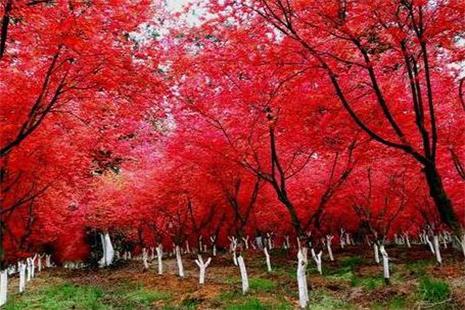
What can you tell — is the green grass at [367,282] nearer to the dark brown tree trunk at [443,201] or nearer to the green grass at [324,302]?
the green grass at [324,302]


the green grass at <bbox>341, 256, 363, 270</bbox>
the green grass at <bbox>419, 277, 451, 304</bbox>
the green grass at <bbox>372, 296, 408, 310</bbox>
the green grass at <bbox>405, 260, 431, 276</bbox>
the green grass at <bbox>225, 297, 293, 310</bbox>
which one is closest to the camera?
the green grass at <bbox>419, 277, 451, 304</bbox>

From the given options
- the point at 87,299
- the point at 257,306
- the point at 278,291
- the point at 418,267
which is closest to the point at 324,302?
the point at 278,291

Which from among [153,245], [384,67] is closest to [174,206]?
[384,67]

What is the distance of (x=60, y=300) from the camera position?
18.5 meters

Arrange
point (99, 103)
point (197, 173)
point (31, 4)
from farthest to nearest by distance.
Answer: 1. point (197, 173)
2. point (99, 103)
3. point (31, 4)

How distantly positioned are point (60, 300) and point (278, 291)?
8.39 meters

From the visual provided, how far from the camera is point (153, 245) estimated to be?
1736 inches

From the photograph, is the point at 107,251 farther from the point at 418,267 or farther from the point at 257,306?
the point at 257,306

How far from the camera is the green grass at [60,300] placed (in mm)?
16705

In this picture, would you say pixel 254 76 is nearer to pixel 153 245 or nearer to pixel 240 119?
pixel 240 119

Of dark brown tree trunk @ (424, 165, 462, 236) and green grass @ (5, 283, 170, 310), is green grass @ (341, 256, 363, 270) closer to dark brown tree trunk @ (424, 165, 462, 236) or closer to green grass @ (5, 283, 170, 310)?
green grass @ (5, 283, 170, 310)

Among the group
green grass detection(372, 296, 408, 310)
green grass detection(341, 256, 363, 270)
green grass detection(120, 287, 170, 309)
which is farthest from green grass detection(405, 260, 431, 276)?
green grass detection(120, 287, 170, 309)

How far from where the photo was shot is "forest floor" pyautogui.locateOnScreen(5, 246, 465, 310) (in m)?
13.1

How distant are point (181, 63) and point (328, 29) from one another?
448 cm
